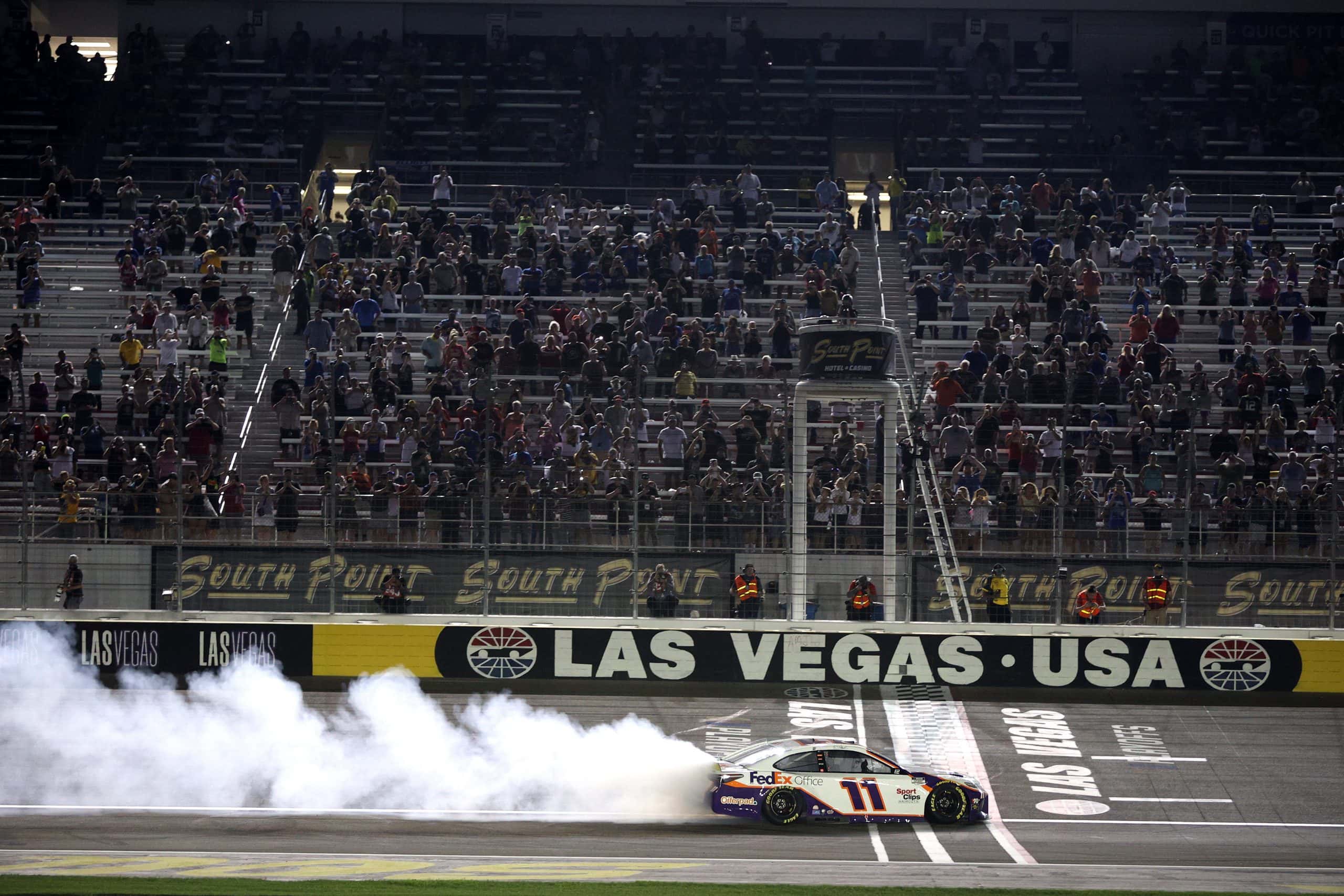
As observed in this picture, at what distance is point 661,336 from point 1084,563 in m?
9.75

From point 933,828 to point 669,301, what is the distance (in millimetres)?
14823

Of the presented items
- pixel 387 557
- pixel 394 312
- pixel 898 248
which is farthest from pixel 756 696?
pixel 898 248

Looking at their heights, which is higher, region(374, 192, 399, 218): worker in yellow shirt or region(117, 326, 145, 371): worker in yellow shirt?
region(374, 192, 399, 218): worker in yellow shirt

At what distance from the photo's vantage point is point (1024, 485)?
23359 millimetres

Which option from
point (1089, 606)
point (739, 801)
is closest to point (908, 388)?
point (1089, 606)

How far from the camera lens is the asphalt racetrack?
1571 cm

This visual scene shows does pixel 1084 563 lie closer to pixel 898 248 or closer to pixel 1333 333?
pixel 1333 333

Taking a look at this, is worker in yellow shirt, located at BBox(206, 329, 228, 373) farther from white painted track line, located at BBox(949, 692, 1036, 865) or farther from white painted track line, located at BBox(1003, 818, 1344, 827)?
white painted track line, located at BBox(1003, 818, 1344, 827)

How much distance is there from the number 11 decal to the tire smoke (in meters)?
1.54

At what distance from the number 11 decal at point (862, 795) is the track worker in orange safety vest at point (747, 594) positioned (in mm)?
4762

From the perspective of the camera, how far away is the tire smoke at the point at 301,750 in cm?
1853

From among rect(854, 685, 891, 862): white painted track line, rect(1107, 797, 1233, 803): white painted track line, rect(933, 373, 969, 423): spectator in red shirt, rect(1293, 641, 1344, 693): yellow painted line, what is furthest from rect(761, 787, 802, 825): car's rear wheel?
rect(933, 373, 969, 423): spectator in red shirt

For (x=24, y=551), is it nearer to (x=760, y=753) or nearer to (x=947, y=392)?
(x=760, y=753)

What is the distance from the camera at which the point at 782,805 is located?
58.3 feet
